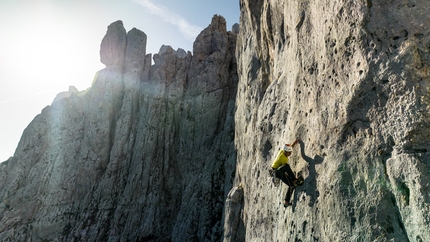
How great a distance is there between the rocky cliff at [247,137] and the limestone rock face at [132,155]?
166mm

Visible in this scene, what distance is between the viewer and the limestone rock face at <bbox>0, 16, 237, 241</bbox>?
3438 cm

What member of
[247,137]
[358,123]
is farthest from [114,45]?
[358,123]

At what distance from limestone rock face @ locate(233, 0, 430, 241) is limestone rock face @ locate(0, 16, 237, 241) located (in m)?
17.9

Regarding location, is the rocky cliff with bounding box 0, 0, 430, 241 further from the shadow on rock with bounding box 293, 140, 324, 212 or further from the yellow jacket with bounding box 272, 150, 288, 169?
the yellow jacket with bounding box 272, 150, 288, 169

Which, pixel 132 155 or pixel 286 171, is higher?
pixel 132 155

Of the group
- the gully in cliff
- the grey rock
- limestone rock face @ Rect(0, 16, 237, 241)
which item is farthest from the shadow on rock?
the grey rock

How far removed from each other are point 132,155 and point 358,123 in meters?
34.1

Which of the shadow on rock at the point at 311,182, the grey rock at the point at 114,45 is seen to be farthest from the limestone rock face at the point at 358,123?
the grey rock at the point at 114,45

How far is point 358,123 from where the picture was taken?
10281 millimetres

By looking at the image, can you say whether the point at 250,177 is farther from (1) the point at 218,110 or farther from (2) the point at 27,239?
(2) the point at 27,239

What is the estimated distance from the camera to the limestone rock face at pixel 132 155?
113 ft

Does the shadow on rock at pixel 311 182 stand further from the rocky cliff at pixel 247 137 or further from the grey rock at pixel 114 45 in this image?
the grey rock at pixel 114 45

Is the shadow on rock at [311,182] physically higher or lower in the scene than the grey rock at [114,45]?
lower

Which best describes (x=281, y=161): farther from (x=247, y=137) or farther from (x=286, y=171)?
(x=247, y=137)
